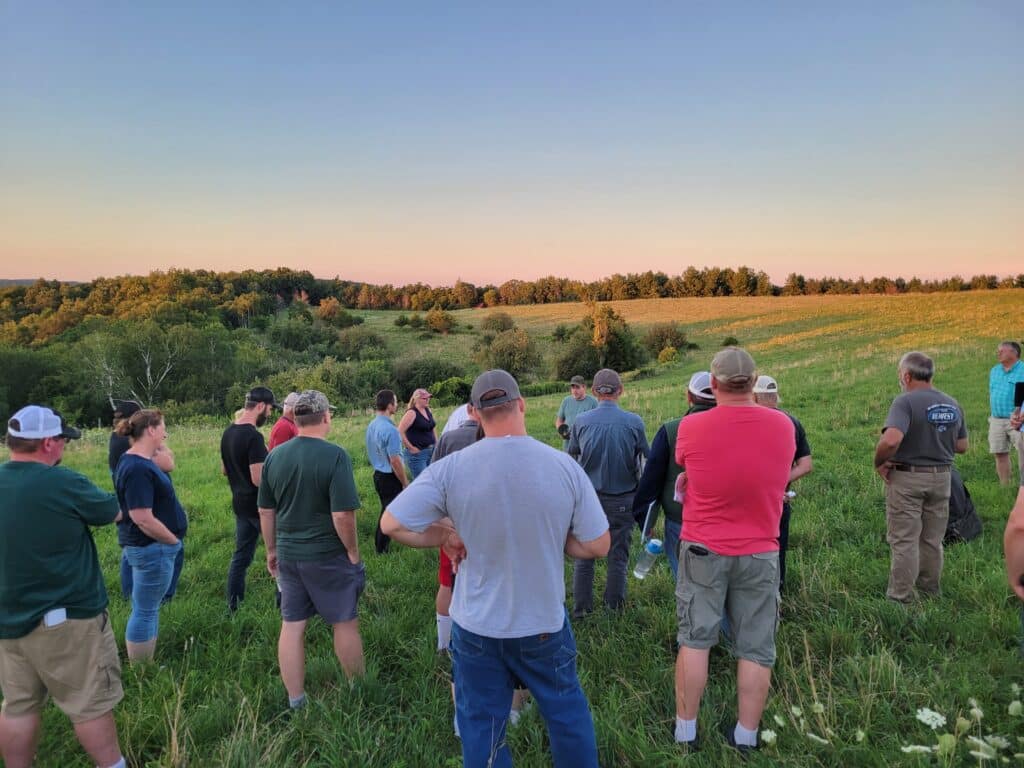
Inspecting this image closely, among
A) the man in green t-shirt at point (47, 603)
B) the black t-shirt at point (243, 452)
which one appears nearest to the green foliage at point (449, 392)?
the black t-shirt at point (243, 452)

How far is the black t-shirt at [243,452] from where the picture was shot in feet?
16.5

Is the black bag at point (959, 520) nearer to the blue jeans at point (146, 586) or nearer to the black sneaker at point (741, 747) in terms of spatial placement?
the black sneaker at point (741, 747)

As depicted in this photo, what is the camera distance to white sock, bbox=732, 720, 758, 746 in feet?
9.75

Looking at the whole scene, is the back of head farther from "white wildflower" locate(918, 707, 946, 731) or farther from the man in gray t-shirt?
"white wildflower" locate(918, 707, 946, 731)

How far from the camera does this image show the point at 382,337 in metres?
64.0

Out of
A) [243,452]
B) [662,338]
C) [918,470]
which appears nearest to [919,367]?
[918,470]

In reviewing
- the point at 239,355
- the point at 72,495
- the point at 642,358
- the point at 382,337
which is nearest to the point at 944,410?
the point at 72,495

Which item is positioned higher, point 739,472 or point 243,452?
point 739,472

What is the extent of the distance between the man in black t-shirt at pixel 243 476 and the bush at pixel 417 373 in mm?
41435

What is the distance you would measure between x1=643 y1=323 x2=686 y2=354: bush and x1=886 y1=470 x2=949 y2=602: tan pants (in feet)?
149

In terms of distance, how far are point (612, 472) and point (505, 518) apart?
2508 millimetres

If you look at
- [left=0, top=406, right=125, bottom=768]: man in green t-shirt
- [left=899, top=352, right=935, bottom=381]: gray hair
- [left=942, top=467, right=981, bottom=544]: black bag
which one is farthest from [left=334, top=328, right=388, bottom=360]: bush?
[left=0, top=406, right=125, bottom=768]: man in green t-shirt

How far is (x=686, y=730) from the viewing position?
3078mm

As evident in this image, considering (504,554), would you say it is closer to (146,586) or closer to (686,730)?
(686,730)
